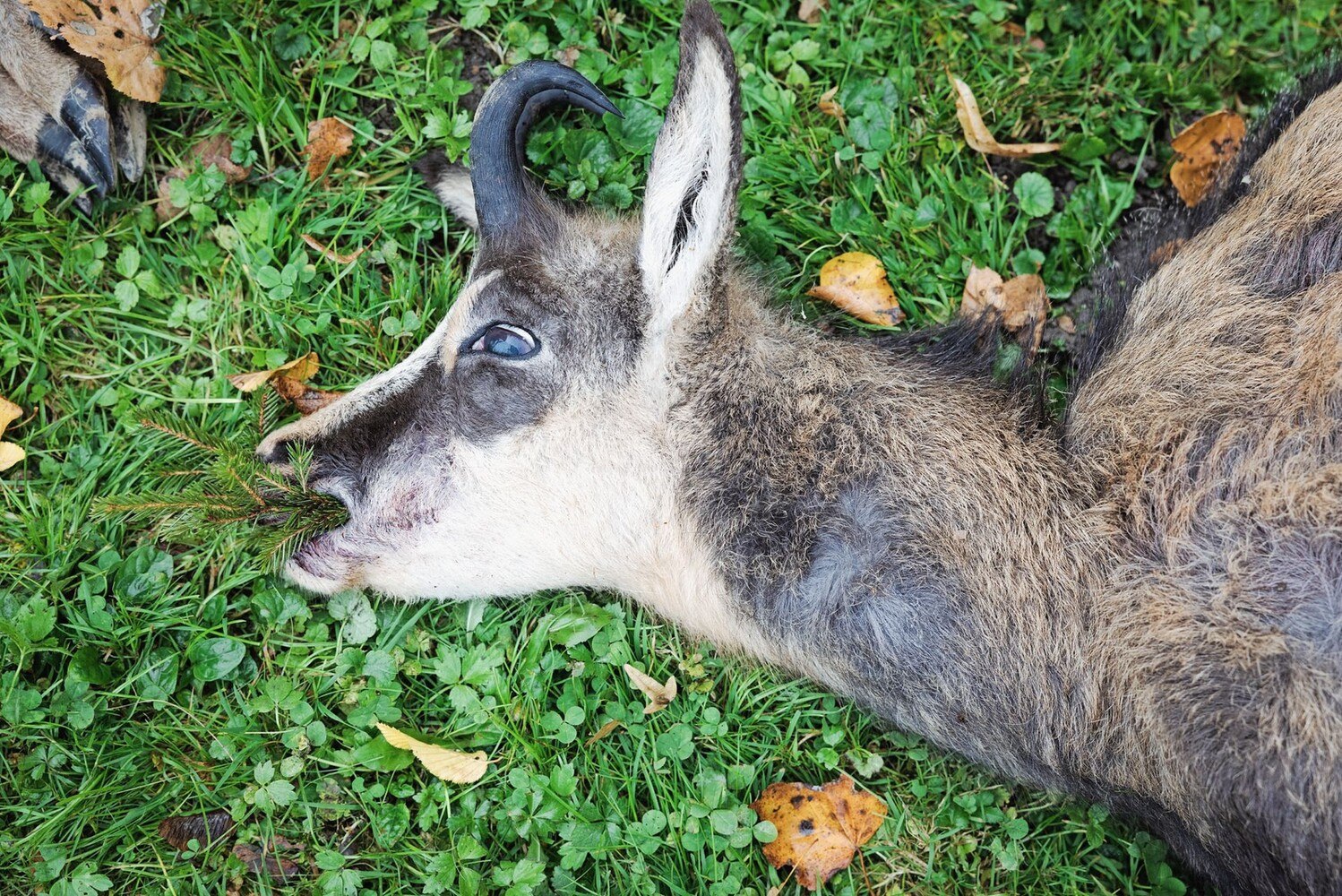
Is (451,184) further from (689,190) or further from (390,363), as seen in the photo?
(689,190)

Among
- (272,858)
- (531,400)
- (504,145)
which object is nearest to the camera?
(531,400)

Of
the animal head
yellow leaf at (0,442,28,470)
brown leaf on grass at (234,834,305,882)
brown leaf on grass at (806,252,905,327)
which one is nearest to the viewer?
the animal head

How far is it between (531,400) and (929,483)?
137cm

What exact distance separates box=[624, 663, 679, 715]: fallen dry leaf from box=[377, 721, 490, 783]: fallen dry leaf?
66 centimetres

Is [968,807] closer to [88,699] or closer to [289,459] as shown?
[289,459]

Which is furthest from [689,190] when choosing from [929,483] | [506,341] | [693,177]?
[929,483]

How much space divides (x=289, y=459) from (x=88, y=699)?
54.2 inches

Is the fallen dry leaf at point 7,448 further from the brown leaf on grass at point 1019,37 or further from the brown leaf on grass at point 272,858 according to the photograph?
the brown leaf on grass at point 1019,37

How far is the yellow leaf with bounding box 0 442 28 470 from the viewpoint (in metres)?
4.34

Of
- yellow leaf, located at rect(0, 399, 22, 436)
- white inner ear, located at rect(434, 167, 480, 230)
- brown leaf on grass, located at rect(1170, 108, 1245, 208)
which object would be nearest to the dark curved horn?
white inner ear, located at rect(434, 167, 480, 230)

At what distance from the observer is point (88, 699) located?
411 cm

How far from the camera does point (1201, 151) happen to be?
477 centimetres

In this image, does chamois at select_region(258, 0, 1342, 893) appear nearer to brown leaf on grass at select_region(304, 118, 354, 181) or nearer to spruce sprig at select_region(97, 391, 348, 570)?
spruce sprig at select_region(97, 391, 348, 570)

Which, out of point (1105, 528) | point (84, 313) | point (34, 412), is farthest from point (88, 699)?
point (1105, 528)
